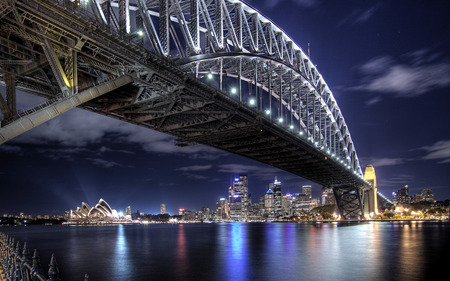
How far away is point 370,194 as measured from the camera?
405 feet

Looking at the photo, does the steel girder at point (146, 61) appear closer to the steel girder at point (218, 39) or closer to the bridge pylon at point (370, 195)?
the steel girder at point (218, 39)

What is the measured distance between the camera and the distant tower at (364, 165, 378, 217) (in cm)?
12175

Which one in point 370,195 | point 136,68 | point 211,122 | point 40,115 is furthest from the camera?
point 370,195

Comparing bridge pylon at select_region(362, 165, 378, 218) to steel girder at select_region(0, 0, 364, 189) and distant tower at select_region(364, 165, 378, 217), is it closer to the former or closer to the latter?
distant tower at select_region(364, 165, 378, 217)

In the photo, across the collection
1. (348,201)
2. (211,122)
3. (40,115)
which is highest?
(211,122)

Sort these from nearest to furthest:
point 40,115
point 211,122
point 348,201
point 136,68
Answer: point 40,115
point 136,68
point 211,122
point 348,201

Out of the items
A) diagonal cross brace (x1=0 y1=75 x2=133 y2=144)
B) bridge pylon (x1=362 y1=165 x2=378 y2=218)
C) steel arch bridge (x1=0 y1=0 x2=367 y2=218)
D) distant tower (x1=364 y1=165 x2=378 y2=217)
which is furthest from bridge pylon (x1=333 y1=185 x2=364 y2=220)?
diagonal cross brace (x1=0 y1=75 x2=133 y2=144)

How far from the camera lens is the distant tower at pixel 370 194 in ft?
399

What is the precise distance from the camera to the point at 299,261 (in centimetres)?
2759

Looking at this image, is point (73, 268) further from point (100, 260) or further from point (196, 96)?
point (196, 96)

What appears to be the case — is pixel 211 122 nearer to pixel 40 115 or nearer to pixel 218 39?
pixel 218 39

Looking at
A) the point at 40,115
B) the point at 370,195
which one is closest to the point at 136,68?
the point at 40,115

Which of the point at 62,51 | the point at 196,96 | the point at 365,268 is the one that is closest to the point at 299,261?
the point at 365,268

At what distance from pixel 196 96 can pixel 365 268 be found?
18034mm
